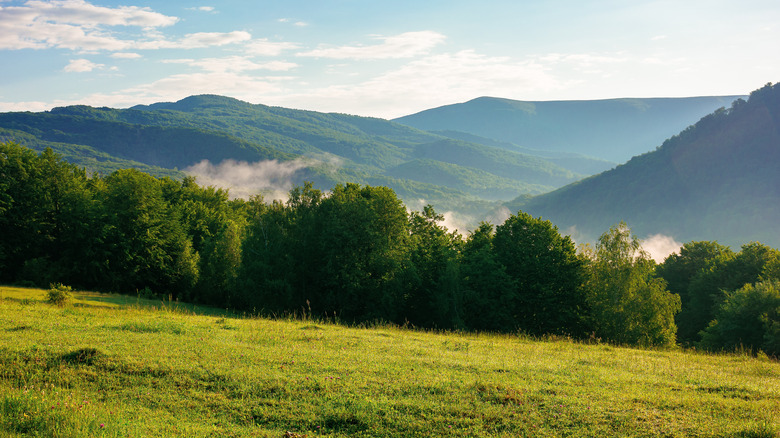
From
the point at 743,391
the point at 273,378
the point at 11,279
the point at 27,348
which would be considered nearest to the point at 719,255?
A: the point at 743,391

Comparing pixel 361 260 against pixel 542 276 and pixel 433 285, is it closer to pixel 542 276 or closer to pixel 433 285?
pixel 433 285

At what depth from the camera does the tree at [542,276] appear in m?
40.7

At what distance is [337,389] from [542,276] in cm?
3478

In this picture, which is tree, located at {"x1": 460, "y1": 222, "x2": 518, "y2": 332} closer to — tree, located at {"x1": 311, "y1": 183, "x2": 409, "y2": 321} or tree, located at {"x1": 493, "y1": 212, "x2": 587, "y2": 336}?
tree, located at {"x1": 493, "y1": 212, "x2": 587, "y2": 336}

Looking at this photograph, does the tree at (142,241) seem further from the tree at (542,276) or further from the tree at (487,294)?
the tree at (542,276)

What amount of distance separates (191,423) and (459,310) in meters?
32.3

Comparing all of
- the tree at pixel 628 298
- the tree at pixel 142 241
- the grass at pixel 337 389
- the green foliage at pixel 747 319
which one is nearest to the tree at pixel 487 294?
the tree at pixel 628 298

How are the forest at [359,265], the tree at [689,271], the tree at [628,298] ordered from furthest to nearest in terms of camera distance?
the tree at [689,271], the forest at [359,265], the tree at [628,298]

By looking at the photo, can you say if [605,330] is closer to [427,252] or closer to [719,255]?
[427,252]

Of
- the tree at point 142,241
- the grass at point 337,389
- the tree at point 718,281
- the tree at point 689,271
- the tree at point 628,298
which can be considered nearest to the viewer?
the grass at point 337,389

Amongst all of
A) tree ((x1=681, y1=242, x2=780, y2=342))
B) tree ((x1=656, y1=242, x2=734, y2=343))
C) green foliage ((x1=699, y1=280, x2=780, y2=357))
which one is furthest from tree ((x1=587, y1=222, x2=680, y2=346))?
tree ((x1=656, y1=242, x2=734, y2=343))

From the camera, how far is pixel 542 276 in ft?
140

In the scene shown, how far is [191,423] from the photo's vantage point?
9453mm

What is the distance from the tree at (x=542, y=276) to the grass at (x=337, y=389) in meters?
23.9
